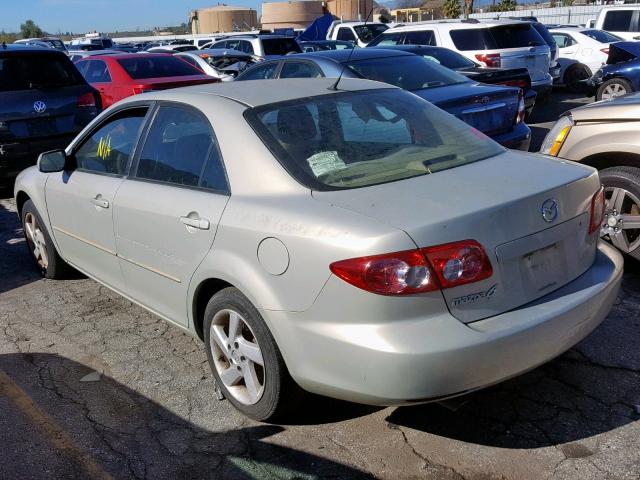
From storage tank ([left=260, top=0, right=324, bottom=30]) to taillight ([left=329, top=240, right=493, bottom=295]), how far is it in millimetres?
50650

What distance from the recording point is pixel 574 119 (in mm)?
5117

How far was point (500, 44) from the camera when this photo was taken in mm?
12305

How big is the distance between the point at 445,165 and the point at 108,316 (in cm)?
273

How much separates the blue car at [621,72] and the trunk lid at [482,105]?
657 cm

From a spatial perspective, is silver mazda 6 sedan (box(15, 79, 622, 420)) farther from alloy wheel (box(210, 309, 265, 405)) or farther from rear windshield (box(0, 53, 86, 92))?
rear windshield (box(0, 53, 86, 92))

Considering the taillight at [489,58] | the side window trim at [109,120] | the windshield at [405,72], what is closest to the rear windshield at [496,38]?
the taillight at [489,58]

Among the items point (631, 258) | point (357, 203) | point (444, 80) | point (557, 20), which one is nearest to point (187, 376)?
point (357, 203)

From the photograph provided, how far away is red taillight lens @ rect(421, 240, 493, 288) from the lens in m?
2.68

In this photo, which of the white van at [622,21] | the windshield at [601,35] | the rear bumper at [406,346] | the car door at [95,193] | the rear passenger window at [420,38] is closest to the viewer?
the rear bumper at [406,346]

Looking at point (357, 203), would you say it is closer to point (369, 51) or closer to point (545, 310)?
point (545, 310)

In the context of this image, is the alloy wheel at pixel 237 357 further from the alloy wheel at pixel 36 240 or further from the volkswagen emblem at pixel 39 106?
the volkswagen emblem at pixel 39 106

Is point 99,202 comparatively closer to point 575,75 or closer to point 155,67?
point 155,67

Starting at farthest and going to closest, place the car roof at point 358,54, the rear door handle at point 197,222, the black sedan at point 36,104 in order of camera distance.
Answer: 1. the black sedan at point 36,104
2. the car roof at point 358,54
3. the rear door handle at point 197,222

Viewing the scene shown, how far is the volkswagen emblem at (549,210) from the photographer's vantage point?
2.99 metres
